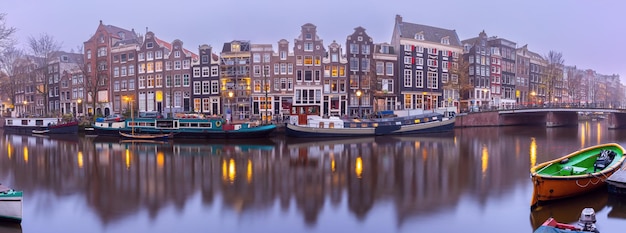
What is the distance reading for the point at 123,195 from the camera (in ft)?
52.1

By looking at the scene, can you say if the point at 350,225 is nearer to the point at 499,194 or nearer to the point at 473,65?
the point at 499,194

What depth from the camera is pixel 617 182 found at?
14633mm

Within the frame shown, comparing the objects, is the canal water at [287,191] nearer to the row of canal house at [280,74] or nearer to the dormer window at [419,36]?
the row of canal house at [280,74]

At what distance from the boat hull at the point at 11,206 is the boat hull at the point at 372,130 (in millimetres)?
27934

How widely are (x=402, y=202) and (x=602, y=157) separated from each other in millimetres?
8596

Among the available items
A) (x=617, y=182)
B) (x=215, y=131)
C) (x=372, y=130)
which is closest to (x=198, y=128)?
(x=215, y=131)

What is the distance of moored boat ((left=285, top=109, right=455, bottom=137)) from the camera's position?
3922 cm

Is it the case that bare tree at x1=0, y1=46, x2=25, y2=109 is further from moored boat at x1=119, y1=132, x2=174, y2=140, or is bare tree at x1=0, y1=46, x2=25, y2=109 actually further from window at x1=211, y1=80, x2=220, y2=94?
moored boat at x1=119, y1=132, x2=174, y2=140

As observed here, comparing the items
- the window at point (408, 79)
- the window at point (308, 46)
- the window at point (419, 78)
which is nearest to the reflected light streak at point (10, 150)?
the window at point (308, 46)

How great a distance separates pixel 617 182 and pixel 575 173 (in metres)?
1.41

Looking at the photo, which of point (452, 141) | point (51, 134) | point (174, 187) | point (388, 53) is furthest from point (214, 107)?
point (174, 187)

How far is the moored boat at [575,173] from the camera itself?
1343 centimetres

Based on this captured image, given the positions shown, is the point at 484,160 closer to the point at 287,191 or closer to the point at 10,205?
the point at 287,191

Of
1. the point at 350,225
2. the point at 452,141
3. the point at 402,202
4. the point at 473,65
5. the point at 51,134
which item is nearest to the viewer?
the point at 350,225
